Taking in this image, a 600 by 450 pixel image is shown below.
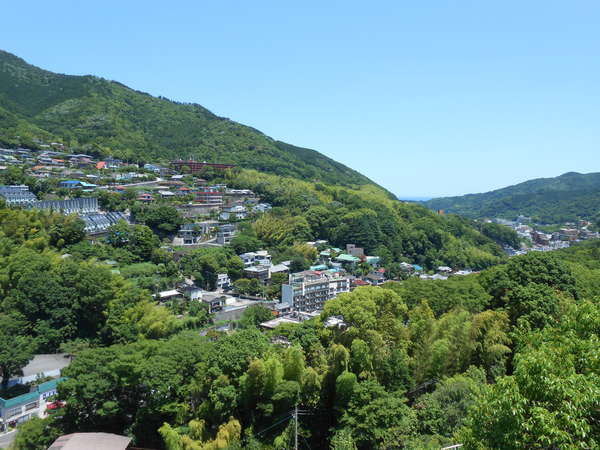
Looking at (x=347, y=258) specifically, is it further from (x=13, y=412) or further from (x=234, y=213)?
(x=13, y=412)

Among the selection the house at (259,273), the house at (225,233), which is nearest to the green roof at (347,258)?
the house at (259,273)

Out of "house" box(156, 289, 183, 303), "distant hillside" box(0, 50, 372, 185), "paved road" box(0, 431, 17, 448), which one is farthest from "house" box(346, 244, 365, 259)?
"distant hillside" box(0, 50, 372, 185)

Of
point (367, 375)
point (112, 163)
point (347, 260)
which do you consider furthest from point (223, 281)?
point (112, 163)

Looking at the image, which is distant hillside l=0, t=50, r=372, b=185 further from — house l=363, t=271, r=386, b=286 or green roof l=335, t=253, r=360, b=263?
house l=363, t=271, r=386, b=286

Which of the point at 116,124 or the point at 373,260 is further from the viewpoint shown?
the point at 116,124

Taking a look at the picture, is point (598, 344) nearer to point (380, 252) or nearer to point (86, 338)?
point (86, 338)

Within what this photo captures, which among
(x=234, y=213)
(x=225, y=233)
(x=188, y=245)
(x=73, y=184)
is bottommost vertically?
→ (x=188, y=245)

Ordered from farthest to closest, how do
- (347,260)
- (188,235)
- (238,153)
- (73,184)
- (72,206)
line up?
(238,153), (347,260), (73,184), (188,235), (72,206)
